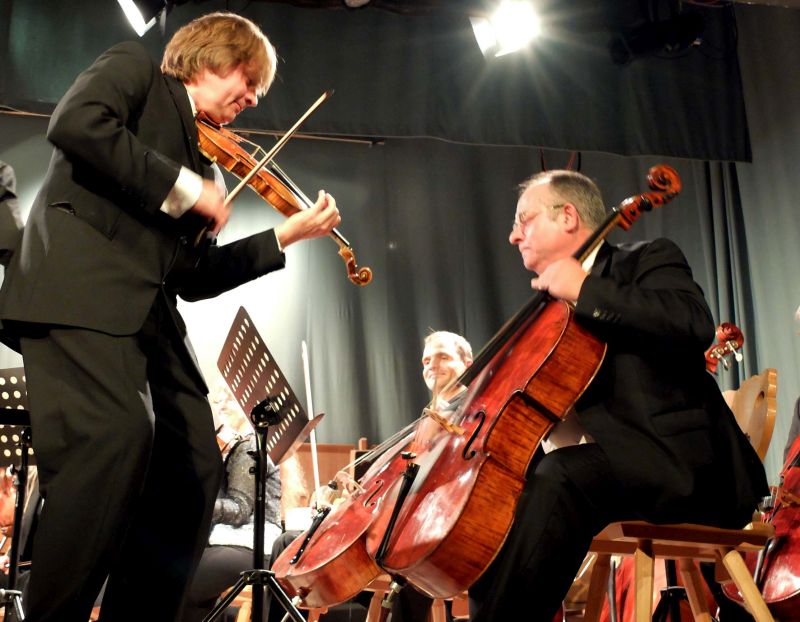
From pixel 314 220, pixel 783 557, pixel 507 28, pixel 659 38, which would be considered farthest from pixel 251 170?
pixel 659 38

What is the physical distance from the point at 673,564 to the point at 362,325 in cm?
268

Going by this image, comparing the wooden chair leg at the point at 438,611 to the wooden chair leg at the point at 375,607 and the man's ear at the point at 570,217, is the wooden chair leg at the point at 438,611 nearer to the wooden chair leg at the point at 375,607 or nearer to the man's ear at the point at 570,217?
the wooden chair leg at the point at 375,607

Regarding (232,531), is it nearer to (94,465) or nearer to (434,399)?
(434,399)

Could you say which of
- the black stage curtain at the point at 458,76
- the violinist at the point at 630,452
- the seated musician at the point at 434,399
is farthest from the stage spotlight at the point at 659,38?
the violinist at the point at 630,452

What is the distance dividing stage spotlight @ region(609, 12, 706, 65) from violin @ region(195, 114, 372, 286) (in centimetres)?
272

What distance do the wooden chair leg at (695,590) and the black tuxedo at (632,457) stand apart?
31 centimetres

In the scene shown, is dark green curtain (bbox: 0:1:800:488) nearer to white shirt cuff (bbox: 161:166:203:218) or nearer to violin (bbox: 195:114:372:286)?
violin (bbox: 195:114:372:286)

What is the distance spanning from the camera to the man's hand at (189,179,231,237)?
5.70 feet

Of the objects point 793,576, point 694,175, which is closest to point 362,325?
point 694,175

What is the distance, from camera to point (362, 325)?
512 centimetres

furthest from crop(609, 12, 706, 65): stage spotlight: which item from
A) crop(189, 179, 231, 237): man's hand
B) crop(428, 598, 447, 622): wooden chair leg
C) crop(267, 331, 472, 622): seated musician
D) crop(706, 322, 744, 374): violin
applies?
crop(189, 179, 231, 237): man's hand

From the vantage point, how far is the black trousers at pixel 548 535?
186 cm

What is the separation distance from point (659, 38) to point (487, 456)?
3419mm

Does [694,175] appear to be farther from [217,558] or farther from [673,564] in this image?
[217,558]
